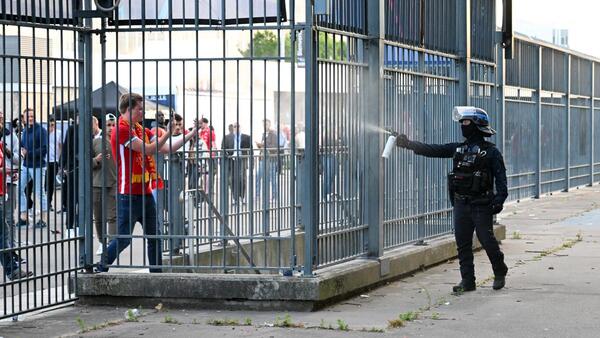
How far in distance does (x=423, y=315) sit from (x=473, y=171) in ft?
6.16

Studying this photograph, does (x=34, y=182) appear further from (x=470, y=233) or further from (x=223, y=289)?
(x=470, y=233)

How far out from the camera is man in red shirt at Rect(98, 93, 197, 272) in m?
10.8

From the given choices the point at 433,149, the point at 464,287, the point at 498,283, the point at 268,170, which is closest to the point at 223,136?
the point at 268,170

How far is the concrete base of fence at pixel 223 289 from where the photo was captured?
10.1 meters

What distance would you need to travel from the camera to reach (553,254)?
14984 millimetres

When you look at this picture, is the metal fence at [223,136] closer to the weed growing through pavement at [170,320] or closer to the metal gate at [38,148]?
the metal gate at [38,148]

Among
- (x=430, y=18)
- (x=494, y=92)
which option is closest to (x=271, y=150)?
(x=430, y=18)

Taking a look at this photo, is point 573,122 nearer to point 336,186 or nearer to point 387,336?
point 336,186

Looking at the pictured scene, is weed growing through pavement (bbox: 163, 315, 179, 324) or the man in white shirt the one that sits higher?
the man in white shirt

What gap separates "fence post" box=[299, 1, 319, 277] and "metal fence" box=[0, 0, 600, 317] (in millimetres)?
17

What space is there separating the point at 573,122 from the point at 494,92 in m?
15.5

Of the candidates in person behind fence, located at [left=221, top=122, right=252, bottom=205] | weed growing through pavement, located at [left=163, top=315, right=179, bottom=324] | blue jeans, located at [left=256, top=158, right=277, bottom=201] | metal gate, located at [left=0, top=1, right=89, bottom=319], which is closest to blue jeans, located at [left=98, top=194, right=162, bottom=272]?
metal gate, located at [left=0, top=1, right=89, bottom=319]

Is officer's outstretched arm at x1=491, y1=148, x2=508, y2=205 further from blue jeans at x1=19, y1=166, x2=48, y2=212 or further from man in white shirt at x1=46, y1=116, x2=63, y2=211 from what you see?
blue jeans at x1=19, y1=166, x2=48, y2=212

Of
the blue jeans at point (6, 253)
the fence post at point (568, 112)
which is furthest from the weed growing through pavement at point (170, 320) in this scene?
the fence post at point (568, 112)
